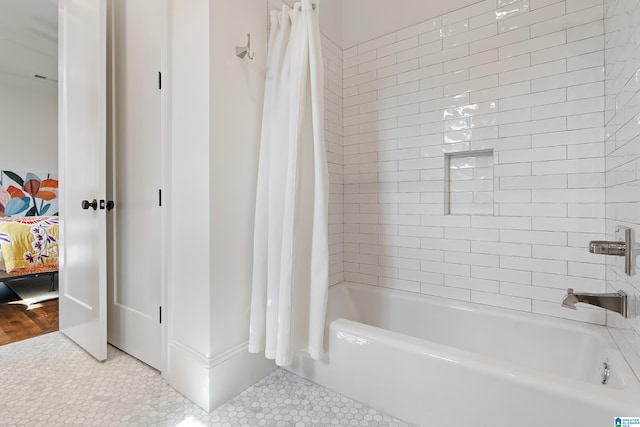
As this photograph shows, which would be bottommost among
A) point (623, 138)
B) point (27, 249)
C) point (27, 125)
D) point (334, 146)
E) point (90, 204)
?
point (27, 249)

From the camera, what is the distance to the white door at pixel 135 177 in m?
1.62

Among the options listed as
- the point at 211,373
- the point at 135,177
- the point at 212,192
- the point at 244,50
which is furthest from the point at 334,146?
the point at 211,373

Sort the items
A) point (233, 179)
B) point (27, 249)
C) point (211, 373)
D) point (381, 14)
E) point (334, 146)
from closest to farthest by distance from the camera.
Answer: point (211, 373) → point (233, 179) → point (381, 14) → point (334, 146) → point (27, 249)

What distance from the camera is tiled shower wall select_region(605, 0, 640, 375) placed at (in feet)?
3.25

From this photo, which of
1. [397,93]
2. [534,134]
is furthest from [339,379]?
[397,93]

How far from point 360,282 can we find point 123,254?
5.36ft

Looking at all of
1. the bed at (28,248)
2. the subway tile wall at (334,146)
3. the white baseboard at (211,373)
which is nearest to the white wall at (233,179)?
the white baseboard at (211,373)

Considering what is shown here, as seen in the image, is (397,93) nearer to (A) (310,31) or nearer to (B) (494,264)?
(A) (310,31)

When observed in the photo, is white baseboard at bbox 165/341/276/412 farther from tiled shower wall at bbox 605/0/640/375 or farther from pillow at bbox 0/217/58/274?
pillow at bbox 0/217/58/274

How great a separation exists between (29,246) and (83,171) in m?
1.93

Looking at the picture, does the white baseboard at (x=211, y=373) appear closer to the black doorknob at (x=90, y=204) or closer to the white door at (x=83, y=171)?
the white door at (x=83, y=171)

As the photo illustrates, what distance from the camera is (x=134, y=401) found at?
136 centimetres

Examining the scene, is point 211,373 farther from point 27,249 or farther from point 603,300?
point 27,249

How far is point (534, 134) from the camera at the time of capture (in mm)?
1570
